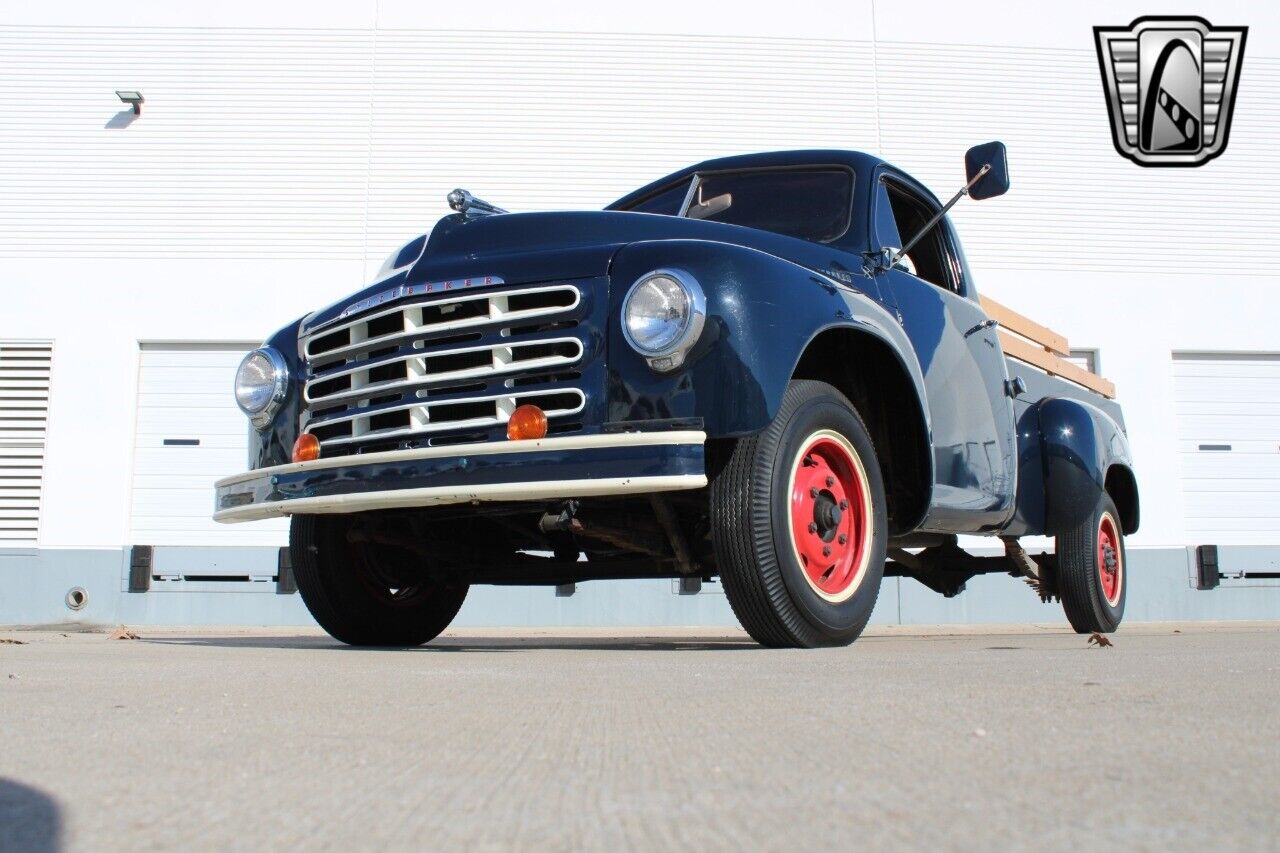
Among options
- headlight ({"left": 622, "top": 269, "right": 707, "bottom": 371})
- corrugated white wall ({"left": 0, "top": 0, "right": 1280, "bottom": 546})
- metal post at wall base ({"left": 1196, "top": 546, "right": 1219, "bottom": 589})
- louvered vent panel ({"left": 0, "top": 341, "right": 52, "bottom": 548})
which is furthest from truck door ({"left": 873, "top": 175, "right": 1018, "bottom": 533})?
louvered vent panel ({"left": 0, "top": 341, "right": 52, "bottom": 548})

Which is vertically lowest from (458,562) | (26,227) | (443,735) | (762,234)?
(443,735)

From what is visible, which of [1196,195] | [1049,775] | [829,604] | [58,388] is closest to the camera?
[1049,775]

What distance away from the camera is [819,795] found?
4.27ft

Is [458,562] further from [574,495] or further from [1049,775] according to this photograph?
[1049,775]

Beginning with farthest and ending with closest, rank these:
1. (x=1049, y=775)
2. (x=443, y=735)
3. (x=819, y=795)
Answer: (x=443, y=735) < (x=1049, y=775) < (x=819, y=795)

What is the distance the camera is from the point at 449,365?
13.4 ft

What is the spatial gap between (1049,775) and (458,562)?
3672mm

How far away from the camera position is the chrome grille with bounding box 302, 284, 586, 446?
3861mm

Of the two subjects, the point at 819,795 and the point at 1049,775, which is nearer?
the point at 819,795

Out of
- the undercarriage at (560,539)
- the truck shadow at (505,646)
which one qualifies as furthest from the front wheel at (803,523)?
the truck shadow at (505,646)

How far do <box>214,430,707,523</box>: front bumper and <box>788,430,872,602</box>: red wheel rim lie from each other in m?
0.46

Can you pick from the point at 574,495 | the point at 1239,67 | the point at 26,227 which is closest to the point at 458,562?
the point at 574,495

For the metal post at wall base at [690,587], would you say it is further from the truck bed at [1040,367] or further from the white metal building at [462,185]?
the truck bed at [1040,367]

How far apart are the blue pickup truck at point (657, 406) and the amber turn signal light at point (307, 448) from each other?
12mm
